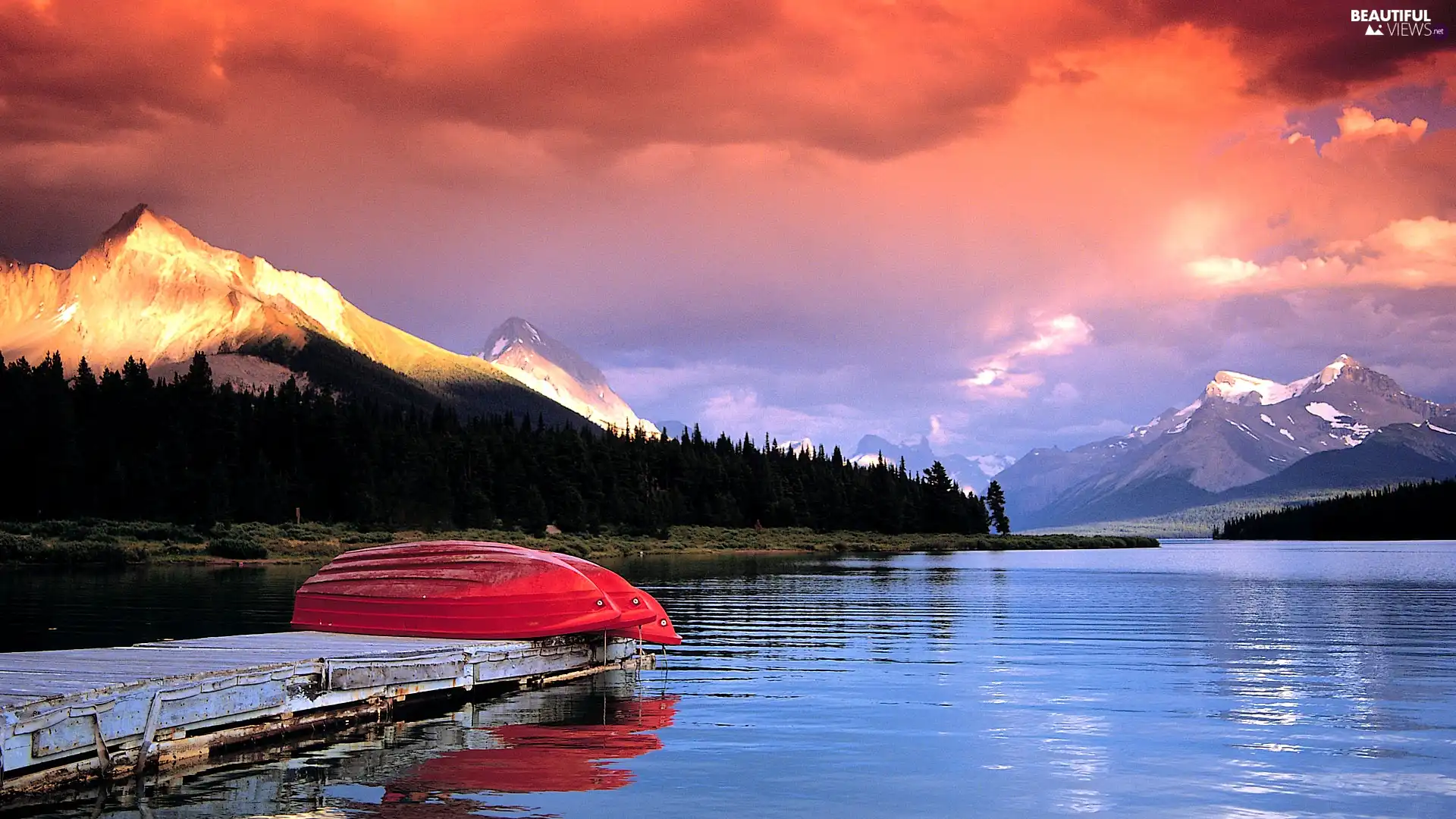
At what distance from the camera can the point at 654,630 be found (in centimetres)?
3144

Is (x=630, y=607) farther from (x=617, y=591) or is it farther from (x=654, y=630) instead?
(x=654, y=630)

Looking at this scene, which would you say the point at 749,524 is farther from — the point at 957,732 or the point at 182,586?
the point at 957,732

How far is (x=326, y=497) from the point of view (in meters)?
132

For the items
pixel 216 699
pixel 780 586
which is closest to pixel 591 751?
pixel 216 699

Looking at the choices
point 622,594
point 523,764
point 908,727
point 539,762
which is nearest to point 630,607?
point 622,594

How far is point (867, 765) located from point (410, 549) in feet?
53.3

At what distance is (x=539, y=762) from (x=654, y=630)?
13.0 m

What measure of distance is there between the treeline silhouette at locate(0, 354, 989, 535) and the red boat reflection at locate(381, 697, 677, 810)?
315 ft

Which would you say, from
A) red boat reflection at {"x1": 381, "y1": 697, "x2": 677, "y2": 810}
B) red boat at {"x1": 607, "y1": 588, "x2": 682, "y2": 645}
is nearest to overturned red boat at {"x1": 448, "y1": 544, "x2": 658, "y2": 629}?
red boat at {"x1": 607, "y1": 588, "x2": 682, "y2": 645}

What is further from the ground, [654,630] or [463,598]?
[463,598]

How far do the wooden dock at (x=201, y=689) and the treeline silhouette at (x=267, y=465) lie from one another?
90.5 meters

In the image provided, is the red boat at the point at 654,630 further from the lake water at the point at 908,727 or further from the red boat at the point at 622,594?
the lake water at the point at 908,727

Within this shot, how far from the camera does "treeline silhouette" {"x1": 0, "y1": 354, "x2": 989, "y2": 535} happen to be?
361ft

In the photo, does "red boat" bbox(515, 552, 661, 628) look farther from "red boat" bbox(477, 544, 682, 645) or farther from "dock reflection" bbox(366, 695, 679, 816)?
"dock reflection" bbox(366, 695, 679, 816)
